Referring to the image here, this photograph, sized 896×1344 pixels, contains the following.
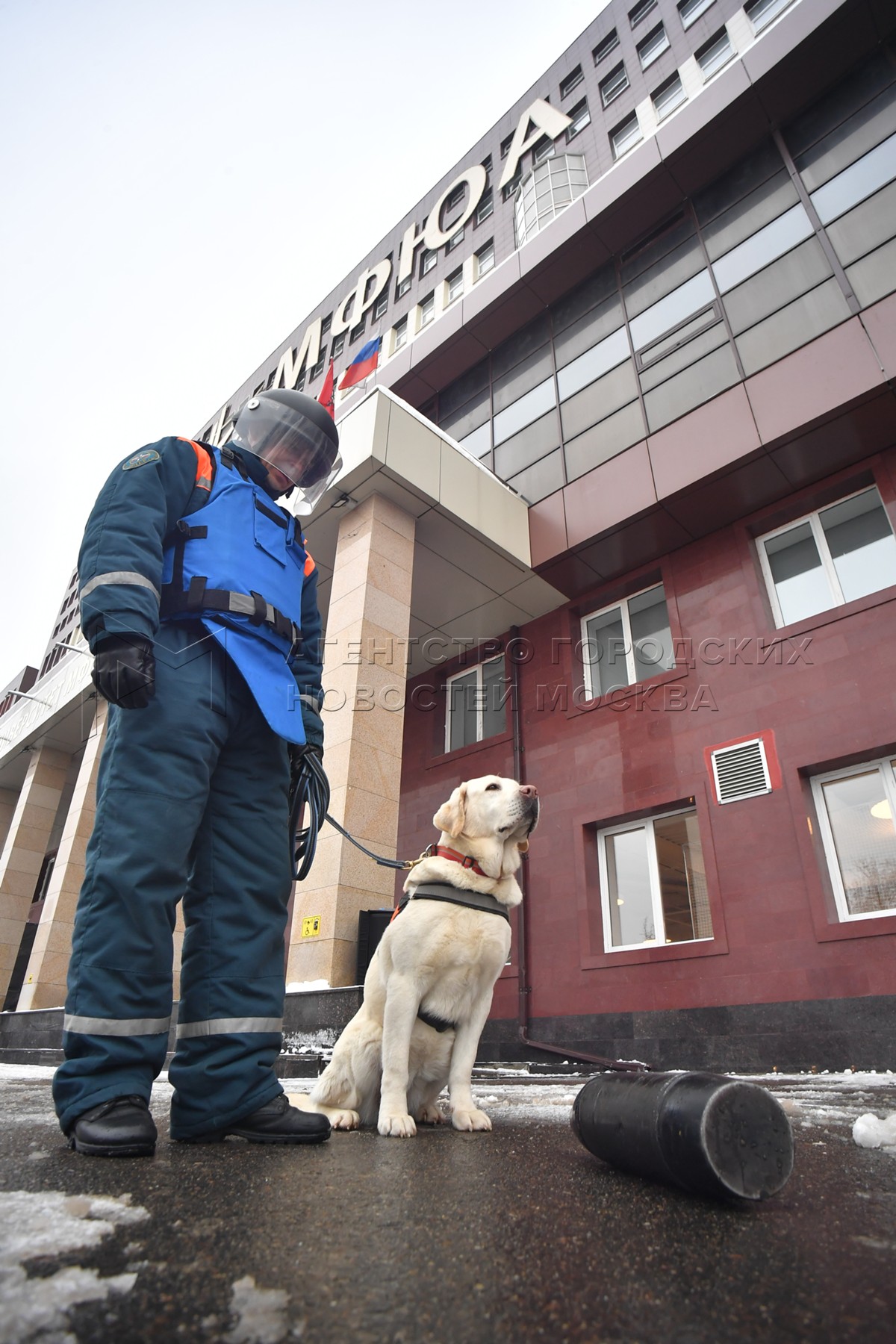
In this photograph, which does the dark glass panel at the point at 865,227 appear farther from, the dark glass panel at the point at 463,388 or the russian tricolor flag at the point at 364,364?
the russian tricolor flag at the point at 364,364

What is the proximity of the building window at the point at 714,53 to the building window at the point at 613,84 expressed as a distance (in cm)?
195

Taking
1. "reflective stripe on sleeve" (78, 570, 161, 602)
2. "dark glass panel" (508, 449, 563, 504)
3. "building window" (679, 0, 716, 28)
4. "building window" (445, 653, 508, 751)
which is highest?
"building window" (679, 0, 716, 28)

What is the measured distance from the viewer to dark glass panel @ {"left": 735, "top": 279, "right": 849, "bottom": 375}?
7.86 m

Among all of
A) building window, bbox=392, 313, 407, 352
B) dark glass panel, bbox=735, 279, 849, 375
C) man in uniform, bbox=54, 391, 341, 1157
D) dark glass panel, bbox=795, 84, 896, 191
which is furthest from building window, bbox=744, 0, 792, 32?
man in uniform, bbox=54, 391, 341, 1157

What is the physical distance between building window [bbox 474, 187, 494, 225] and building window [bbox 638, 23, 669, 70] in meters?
4.12

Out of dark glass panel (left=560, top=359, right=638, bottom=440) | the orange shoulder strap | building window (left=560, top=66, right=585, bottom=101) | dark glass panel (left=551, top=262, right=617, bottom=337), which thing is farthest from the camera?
building window (left=560, top=66, right=585, bottom=101)

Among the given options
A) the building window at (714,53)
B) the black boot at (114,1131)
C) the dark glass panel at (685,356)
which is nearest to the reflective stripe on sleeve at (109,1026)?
the black boot at (114,1131)

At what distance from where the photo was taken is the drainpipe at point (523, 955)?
22.2ft

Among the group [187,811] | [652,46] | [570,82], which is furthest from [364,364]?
[570,82]

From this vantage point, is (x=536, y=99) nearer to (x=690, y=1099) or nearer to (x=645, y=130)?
(x=645, y=130)

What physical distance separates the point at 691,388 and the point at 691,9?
40.8 ft

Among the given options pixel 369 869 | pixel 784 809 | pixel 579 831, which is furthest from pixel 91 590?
pixel 579 831

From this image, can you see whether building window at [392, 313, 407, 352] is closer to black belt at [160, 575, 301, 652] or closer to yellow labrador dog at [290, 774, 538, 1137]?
black belt at [160, 575, 301, 652]

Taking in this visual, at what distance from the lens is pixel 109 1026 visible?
1730 mm
